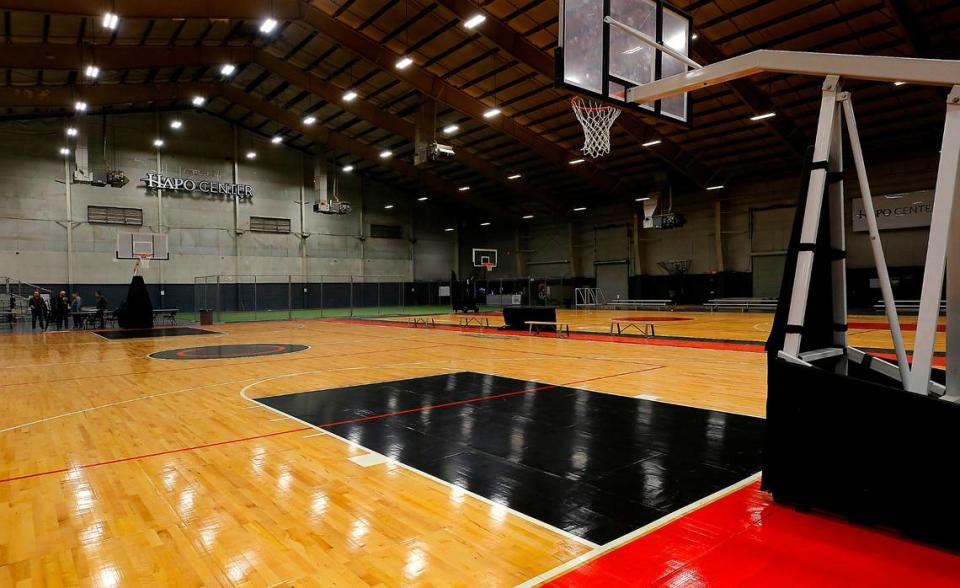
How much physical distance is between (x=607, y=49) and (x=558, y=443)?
4.46 meters

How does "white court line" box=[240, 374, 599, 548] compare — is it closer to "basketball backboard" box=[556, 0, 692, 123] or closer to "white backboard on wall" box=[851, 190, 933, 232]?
"basketball backboard" box=[556, 0, 692, 123]

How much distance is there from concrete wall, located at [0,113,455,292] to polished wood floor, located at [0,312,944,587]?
2041cm

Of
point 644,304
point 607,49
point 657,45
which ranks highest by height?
point 607,49

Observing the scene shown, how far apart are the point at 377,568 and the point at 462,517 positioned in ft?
2.35

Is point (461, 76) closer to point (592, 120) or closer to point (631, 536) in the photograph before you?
point (592, 120)

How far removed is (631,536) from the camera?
2883mm

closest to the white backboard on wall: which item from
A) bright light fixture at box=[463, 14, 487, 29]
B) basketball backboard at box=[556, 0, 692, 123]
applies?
bright light fixture at box=[463, 14, 487, 29]

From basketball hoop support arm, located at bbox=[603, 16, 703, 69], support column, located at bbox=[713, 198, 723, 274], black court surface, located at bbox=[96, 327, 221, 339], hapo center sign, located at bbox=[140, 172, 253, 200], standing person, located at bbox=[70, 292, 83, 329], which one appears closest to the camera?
basketball hoop support arm, located at bbox=[603, 16, 703, 69]

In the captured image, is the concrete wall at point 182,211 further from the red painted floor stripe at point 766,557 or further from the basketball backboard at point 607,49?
the red painted floor stripe at point 766,557

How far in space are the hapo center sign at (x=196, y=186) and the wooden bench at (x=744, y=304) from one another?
85.8 ft

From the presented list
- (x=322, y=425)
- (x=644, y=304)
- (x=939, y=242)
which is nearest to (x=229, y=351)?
(x=322, y=425)

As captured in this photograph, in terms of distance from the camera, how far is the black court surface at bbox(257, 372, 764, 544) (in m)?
3.39

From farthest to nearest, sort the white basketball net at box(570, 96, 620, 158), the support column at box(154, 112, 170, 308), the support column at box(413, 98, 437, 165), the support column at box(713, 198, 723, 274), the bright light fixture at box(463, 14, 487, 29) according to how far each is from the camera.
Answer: the support column at box(713, 198, 723, 274)
the support column at box(154, 112, 170, 308)
the support column at box(413, 98, 437, 165)
the bright light fixture at box(463, 14, 487, 29)
the white basketball net at box(570, 96, 620, 158)

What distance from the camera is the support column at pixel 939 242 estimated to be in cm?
319
